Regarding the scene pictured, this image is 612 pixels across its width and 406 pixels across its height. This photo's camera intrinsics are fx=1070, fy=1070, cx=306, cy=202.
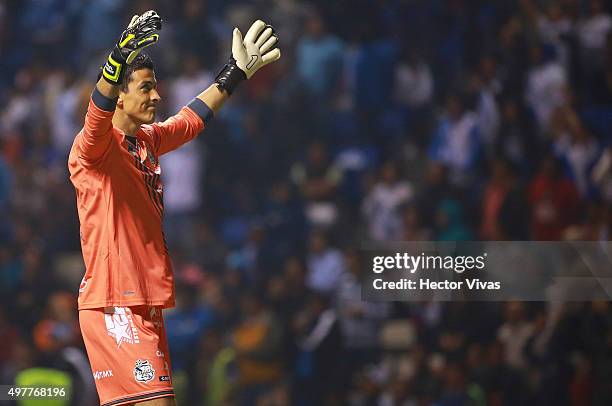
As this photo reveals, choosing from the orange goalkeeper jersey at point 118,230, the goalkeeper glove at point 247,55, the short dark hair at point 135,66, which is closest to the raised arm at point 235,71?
the goalkeeper glove at point 247,55

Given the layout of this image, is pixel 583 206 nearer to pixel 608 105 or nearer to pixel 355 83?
pixel 608 105

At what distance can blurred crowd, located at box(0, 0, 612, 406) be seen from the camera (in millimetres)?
8500

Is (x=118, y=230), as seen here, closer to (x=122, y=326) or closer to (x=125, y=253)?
(x=125, y=253)

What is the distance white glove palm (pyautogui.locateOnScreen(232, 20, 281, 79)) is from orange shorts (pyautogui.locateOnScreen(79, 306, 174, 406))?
1.52 meters

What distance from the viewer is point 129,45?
417cm

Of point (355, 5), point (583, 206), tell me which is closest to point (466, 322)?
point (583, 206)

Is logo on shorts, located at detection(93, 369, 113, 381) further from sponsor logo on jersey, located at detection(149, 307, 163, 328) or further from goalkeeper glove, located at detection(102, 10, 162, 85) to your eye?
goalkeeper glove, located at detection(102, 10, 162, 85)

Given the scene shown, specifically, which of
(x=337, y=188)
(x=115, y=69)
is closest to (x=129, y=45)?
(x=115, y=69)

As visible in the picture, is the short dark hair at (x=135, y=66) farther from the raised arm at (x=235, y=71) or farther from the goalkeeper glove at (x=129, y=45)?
the raised arm at (x=235, y=71)

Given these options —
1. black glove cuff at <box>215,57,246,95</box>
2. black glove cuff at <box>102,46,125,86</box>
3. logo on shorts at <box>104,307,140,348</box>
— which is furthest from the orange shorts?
black glove cuff at <box>215,57,246,95</box>

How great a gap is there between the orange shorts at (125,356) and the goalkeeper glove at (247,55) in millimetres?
1446

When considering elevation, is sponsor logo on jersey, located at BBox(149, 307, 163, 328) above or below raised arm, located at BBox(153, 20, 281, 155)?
A: below

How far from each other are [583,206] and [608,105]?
1.02 meters

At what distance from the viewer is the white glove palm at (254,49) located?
5406 mm
